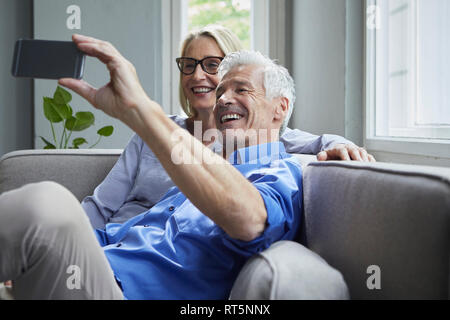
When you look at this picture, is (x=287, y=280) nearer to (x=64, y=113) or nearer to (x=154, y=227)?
(x=154, y=227)

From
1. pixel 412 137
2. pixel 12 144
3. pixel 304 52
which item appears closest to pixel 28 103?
pixel 12 144

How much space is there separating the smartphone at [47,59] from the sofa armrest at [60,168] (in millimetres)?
811

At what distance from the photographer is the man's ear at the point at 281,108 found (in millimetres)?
1508

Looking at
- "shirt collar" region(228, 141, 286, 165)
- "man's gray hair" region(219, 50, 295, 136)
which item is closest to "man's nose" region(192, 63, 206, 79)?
"man's gray hair" region(219, 50, 295, 136)

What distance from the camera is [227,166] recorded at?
934mm

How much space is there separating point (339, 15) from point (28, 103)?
7.20 feet

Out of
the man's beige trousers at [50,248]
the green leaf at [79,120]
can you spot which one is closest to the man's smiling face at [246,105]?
the man's beige trousers at [50,248]

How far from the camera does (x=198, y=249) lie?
3.58 ft

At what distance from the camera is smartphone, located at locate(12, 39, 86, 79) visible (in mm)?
946

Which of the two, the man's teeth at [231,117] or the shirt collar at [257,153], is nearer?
the shirt collar at [257,153]

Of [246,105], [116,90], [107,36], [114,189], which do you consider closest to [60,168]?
[114,189]

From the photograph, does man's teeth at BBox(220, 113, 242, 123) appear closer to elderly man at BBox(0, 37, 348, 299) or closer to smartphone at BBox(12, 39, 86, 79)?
elderly man at BBox(0, 37, 348, 299)

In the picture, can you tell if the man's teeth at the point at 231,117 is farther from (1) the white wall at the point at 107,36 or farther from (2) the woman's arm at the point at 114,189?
(1) the white wall at the point at 107,36
